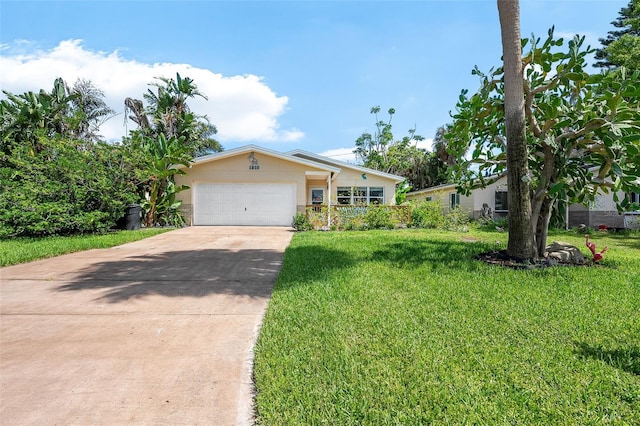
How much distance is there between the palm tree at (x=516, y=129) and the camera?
673 cm

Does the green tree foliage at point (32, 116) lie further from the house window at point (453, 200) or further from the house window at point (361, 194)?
the house window at point (453, 200)

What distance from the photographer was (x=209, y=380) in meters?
2.77

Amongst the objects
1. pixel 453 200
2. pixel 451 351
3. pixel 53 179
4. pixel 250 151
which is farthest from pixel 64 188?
pixel 453 200

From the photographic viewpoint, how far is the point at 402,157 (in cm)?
3847

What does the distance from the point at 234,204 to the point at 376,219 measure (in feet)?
24.3

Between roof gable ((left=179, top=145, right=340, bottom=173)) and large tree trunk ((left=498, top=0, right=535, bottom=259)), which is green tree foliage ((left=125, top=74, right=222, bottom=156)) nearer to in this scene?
roof gable ((left=179, top=145, right=340, bottom=173))

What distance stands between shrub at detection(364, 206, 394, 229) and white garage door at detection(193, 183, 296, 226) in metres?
4.76

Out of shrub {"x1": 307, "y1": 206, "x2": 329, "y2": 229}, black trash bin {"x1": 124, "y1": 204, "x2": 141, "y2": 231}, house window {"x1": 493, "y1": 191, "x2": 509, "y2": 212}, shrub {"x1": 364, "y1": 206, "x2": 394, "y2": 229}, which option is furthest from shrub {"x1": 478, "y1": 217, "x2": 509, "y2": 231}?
black trash bin {"x1": 124, "y1": 204, "x2": 141, "y2": 231}

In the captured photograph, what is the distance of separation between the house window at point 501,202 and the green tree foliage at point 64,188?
65.0 feet

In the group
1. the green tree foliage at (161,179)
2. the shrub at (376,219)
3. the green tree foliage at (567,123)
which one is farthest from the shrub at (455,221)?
the green tree foliage at (161,179)

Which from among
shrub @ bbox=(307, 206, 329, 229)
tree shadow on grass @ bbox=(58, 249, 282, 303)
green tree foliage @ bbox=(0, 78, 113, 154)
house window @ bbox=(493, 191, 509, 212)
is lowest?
tree shadow on grass @ bbox=(58, 249, 282, 303)

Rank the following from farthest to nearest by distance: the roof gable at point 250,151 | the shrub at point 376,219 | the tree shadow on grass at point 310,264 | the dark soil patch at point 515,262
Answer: the roof gable at point 250,151, the shrub at point 376,219, the dark soil patch at point 515,262, the tree shadow on grass at point 310,264

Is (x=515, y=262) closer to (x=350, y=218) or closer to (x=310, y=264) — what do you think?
(x=310, y=264)

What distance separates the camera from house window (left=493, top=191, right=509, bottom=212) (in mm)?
21047
